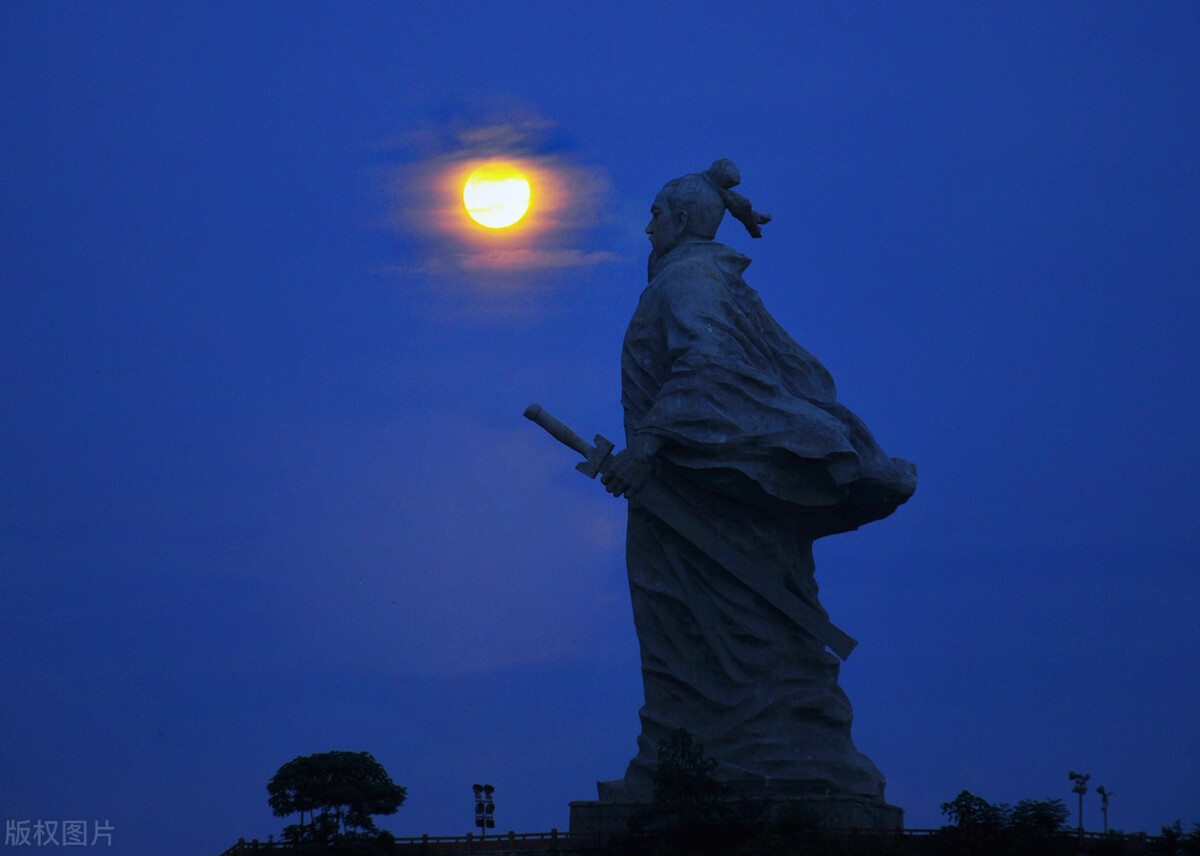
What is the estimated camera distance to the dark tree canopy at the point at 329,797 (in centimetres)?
1540

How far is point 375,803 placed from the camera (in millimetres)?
15508

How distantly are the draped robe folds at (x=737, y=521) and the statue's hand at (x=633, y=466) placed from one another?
9 cm

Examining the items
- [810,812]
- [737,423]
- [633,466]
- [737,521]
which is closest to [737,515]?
[737,521]

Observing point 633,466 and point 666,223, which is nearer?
point 633,466

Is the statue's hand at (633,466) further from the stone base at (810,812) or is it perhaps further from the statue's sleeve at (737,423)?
the stone base at (810,812)

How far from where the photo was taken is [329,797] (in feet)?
50.6

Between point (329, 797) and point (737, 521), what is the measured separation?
3.97 meters

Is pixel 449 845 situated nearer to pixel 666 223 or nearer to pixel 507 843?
pixel 507 843

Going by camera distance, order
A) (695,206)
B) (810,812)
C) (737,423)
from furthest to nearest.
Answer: (695,206)
(737,423)
(810,812)

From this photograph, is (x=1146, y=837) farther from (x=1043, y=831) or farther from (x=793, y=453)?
(x=793, y=453)

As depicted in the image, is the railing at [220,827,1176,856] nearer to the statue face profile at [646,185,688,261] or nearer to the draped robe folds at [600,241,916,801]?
the draped robe folds at [600,241,916,801]

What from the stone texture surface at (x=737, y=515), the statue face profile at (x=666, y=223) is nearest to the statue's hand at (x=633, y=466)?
the stone texture surface at (x=737, y=515)

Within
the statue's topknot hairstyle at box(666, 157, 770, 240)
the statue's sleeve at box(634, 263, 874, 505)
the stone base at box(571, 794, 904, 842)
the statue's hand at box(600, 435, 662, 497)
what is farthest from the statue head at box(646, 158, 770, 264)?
the stone base at box(571, 794, 904, 842)

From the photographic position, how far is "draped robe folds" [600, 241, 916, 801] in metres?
14.8
